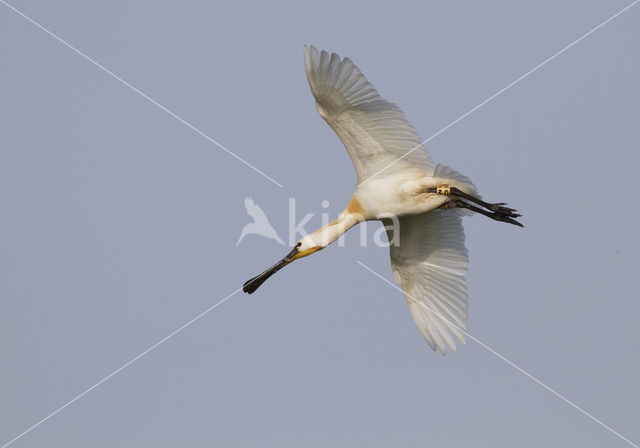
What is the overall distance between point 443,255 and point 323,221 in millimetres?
1973

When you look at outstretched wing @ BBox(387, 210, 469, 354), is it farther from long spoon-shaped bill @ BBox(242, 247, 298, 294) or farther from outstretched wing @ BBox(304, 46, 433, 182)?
long spoon-shaped bill @ BBox(242, 247, 298, 294)

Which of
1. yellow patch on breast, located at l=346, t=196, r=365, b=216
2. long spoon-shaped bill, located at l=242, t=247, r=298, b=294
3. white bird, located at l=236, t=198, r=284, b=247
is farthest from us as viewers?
white bird, located at l=236, t=198, r=284, b=247

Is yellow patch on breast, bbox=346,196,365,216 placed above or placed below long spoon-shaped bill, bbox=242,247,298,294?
above

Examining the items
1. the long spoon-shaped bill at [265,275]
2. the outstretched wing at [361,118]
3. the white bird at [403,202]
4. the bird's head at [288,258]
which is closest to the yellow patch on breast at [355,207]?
the white bird at [403,202]

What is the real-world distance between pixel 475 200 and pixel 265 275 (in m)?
3.59

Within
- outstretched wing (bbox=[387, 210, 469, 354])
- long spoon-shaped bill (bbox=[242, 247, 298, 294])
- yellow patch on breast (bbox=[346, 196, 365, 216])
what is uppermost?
yellow patch on breast (bbox=[346, 196, 365, 216])

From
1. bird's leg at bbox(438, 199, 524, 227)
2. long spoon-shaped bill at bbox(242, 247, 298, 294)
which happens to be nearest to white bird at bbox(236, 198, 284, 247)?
long spoon-shaped bill at bbox(242, 247, 298, 294)

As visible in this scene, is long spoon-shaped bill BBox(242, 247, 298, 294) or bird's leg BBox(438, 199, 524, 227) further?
long spoon-shaped bill BBox(242, 247, 298, 294)

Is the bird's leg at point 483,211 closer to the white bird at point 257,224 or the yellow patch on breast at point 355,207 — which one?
A: the yellow patch on breast at point 355,207

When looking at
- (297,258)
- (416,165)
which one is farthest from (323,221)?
(416,165)

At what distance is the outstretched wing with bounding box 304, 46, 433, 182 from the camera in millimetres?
14555

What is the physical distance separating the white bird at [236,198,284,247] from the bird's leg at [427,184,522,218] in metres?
4.36

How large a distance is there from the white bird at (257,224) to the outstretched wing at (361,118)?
374 cm

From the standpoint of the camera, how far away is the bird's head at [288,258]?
16.5 metres
